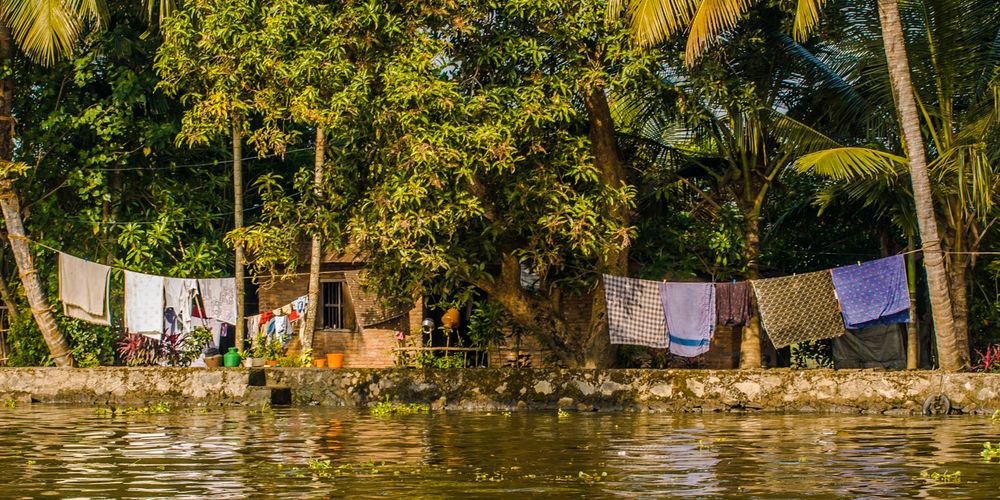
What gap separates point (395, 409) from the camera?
17672 mm

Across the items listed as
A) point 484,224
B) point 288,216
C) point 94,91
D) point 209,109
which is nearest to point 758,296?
point 484,224

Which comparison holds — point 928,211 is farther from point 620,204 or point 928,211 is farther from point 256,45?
point 256,45

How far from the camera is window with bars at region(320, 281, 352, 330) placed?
23.1m

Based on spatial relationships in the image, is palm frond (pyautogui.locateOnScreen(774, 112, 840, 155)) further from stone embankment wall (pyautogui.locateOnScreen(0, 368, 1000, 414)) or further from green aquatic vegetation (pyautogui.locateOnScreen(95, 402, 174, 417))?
green aquatic vegetation (pyautogui.locateOnScreen(95, 402, 174, 417))

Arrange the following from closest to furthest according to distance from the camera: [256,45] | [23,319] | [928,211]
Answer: [928,211] → [256,45] → [23,319]

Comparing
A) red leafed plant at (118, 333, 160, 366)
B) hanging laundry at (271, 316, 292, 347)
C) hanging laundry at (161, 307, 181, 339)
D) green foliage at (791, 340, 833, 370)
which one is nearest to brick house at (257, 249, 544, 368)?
hanging laundry at (271, 316, 292, 347)

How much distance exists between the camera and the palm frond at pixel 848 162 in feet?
52.1

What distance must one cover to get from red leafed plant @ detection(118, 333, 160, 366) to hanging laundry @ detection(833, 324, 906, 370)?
12.0 meters

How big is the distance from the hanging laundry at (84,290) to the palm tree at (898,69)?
10124mm

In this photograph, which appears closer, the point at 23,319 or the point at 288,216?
the point at 288,216

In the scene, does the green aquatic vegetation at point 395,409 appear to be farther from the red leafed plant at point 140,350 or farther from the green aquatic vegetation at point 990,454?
the green aquatic vegetation at point 990,454

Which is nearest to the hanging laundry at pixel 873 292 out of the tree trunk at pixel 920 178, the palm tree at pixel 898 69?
the palm tree at pixel 898 69

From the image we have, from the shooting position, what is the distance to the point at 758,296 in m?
17.9

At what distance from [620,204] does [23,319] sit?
11789mm
